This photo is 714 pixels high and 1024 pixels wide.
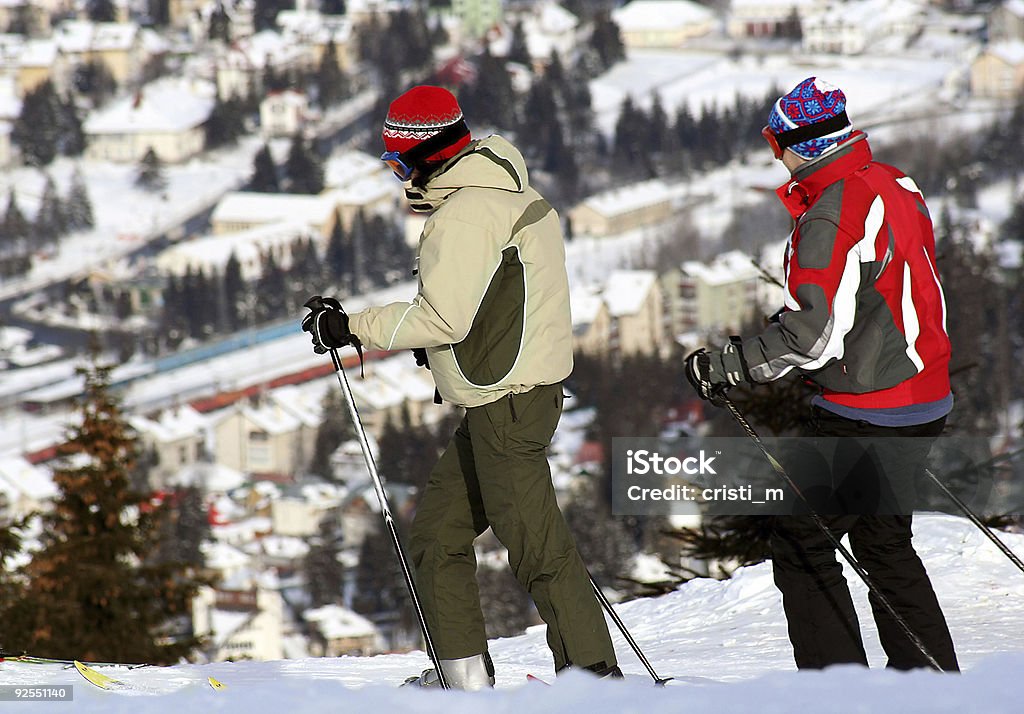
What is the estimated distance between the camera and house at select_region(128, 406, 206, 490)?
58312 mm

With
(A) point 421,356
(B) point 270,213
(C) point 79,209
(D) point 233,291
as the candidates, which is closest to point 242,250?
(D) point 233,291

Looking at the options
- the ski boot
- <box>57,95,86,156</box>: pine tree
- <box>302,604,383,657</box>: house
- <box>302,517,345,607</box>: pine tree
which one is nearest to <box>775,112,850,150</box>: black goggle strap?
the ski boot

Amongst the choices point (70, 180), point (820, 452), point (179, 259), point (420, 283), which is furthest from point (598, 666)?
point (70, 180)

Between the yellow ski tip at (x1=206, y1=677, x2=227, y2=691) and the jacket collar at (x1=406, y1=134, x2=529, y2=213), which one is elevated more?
the jacket collar at (x1=406, y1=134, x2=529, y2=213)

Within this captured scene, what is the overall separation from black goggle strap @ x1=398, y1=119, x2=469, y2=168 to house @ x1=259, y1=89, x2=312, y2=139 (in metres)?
105

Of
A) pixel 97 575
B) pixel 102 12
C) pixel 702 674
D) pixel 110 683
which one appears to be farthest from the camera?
pixel 102 12

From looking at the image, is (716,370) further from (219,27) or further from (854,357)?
(219,27)

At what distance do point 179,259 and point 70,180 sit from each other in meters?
17.7

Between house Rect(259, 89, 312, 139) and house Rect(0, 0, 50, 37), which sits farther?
house Rect(0, 0, 50, 37)

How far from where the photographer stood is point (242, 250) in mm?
87625

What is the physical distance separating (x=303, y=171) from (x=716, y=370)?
96.7 metres

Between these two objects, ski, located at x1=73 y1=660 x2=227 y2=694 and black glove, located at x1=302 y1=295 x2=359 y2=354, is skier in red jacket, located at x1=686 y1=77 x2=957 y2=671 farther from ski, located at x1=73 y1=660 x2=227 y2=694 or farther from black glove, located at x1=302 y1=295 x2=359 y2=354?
ski, located at x1=73 y1=660 x2=227 y2=694

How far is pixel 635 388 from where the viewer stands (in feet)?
186

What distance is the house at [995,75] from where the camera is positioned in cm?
9700
